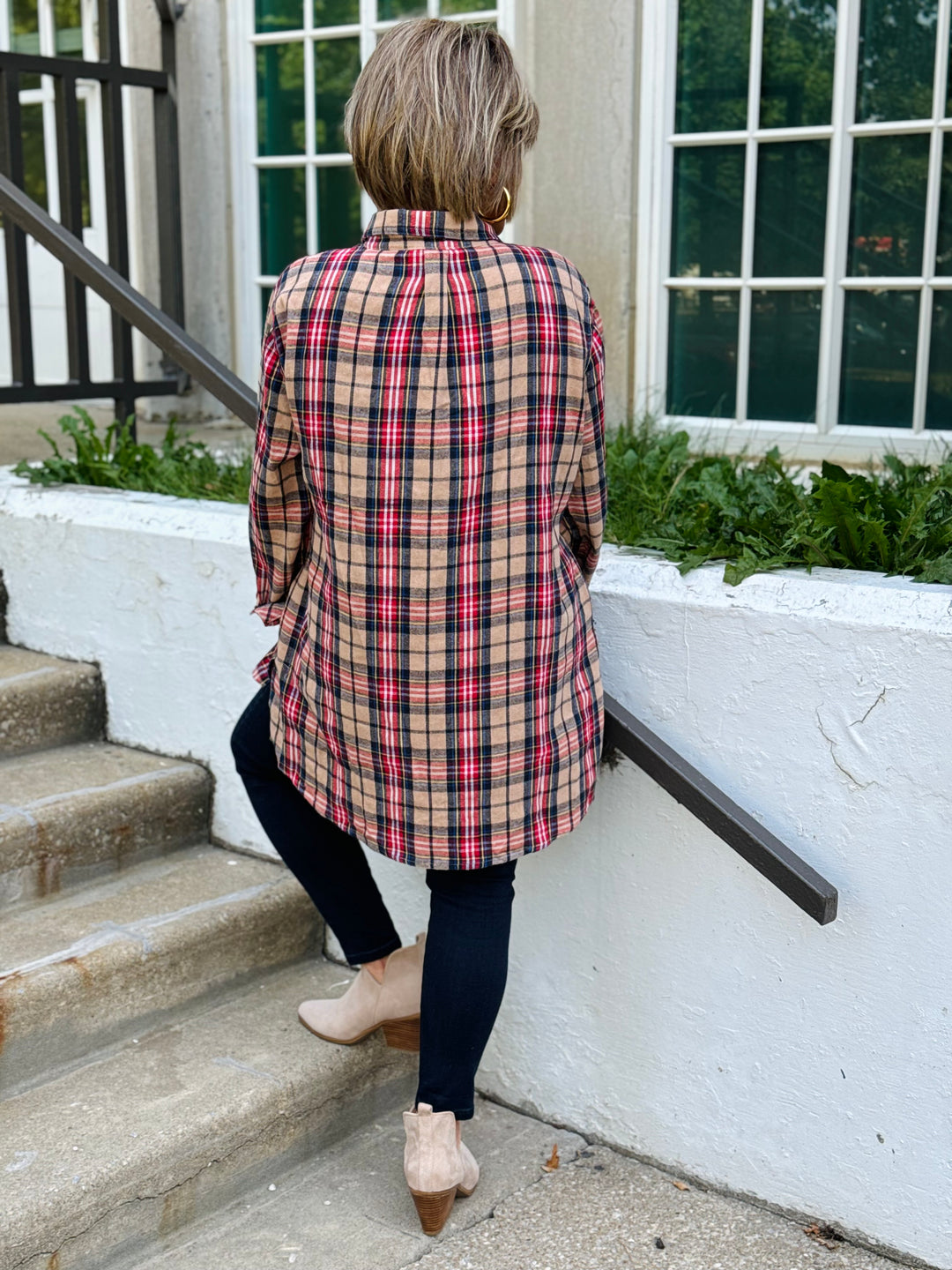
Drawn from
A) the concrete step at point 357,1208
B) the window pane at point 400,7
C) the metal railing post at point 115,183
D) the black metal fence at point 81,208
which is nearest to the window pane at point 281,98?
the window pane at point 400,7

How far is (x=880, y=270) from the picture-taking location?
12.9 ft

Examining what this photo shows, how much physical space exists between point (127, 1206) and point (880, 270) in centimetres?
318

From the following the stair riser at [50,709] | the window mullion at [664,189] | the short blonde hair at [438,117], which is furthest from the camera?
the window mullion at [664,189]

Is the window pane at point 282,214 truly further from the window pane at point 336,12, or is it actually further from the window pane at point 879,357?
the window pane at point 879,357

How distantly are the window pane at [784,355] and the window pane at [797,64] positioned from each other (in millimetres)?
513

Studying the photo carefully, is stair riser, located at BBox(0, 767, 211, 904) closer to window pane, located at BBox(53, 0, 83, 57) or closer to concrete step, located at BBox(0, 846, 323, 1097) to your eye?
concrete step, located at BBox(0, 846, 323, 1097)

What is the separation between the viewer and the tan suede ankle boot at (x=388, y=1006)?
2424 mm

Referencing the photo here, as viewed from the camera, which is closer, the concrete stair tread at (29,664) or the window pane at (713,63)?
the concrete stair tread at (29,664)

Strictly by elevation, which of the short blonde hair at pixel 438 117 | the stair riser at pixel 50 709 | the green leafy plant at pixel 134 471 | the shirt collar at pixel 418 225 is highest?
the short blonde hair at pixel 438 117

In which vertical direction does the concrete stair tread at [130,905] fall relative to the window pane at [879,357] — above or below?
below

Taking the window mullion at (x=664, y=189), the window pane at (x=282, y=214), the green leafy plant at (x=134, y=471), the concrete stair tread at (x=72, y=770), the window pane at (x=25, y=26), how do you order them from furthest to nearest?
the window pane at (x=25, y=26) → the window pane at (x=282, y=214) → the window mullion at (x=664, y=189) → the green leafy plant at (x=134, y=471) → the concrete stair tread at (x=72, y=770)

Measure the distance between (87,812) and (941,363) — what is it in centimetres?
265

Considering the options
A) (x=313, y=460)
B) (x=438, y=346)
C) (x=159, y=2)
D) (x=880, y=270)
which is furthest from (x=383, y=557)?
(x=159, y=2)

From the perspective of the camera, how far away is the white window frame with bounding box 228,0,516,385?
4938mm
